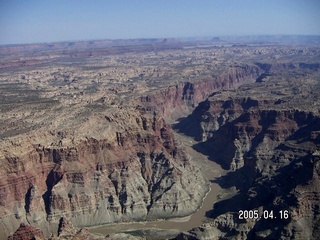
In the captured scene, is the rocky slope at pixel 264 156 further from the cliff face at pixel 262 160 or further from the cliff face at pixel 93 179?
the cliff face at pixel 93 179

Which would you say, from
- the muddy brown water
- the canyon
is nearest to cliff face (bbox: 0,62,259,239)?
the canyon

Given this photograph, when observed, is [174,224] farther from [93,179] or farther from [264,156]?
[264,156]

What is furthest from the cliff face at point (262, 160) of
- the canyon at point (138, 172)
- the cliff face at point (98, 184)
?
the cliff face at point (98, 184)

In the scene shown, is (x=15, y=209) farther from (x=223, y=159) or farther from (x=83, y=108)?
(x=223, y=159)

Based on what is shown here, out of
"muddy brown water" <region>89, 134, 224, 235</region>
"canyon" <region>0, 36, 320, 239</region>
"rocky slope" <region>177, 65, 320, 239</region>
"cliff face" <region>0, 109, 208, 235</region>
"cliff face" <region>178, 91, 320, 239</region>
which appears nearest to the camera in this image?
"rocky slope" <region>177, 65, 320, 239</region>
